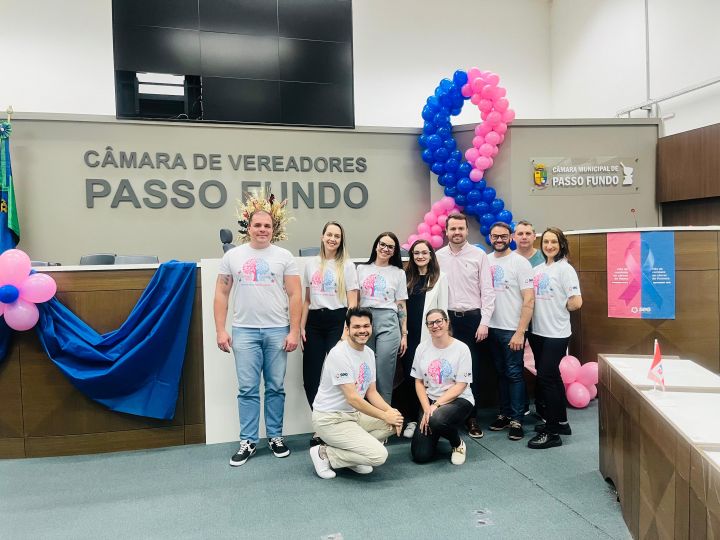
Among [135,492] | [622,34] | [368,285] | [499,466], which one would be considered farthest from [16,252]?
[622,34]

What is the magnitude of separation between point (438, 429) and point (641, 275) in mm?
2398

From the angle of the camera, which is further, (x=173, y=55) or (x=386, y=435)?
(x=173, y=55)

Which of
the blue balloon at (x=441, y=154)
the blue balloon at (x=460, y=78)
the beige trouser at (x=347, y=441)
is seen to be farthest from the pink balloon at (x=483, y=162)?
the beige trouser at (x=347, y=441)

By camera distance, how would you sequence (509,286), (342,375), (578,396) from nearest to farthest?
(342,375)
(509,286)
(578,396)

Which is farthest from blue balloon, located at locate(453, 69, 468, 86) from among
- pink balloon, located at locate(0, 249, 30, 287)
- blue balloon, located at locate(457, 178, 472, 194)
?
pink balloon, located at locate(0, 249, 30, 287)

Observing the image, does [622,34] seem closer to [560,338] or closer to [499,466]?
[560,338]

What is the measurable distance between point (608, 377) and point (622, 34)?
7371 mm

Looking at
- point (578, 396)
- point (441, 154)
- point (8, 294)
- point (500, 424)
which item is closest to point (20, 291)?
point (8, 294)

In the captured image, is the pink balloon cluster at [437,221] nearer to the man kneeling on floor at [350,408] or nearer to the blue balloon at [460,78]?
the blue balloon at [460,78]

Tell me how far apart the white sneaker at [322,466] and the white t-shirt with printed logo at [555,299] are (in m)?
1.67

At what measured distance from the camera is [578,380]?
14.5ft

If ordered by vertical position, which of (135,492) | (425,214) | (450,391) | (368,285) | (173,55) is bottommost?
(135,492)

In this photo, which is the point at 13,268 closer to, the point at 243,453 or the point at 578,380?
the point at 243,453

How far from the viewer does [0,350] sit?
3.44m
